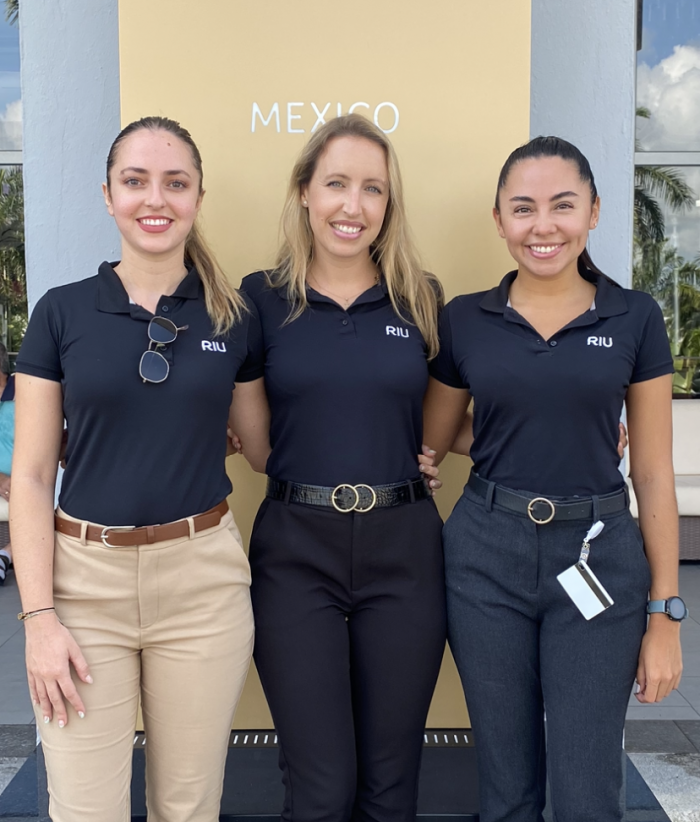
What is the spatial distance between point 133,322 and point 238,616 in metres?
0.70

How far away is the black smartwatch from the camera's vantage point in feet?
5.88

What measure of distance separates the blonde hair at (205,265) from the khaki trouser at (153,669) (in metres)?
0.48

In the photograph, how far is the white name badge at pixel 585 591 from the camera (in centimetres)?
176

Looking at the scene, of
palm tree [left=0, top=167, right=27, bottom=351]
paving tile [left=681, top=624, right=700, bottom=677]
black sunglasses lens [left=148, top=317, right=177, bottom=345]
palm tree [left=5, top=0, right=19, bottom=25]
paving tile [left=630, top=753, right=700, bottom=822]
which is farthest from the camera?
palm tree [left=0, top=167, right=27, bottom=351]

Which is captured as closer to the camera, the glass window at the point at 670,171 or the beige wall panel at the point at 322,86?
the beige wall panel at the point at 322,86

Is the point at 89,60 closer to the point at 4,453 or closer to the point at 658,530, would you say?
the point at 658,530

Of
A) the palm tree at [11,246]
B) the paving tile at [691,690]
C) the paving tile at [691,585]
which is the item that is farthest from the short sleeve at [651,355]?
the palm tree at [11,246]

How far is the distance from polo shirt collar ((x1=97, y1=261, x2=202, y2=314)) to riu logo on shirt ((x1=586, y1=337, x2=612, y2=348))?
0.93m

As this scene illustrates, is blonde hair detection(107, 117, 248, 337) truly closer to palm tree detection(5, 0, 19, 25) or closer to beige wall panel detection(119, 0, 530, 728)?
beige wall panel detection(119, 0, 530, 728)

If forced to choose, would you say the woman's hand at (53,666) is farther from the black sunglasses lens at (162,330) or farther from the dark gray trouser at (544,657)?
the dark gray trouser at (544,657)

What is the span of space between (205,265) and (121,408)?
17.8 inches

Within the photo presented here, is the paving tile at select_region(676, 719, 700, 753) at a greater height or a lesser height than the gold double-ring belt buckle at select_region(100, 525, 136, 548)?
lesser

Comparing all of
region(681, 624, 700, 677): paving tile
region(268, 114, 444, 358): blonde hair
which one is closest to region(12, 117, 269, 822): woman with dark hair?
region(268, 114, 444, 358): blonde hair

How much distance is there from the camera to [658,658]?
71.7 inches
